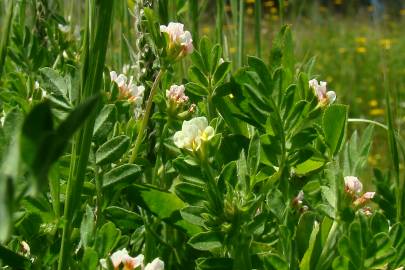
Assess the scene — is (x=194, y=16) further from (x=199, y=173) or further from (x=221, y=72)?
(x=199, y=173)

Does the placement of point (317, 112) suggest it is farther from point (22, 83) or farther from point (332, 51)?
point (332, 51)

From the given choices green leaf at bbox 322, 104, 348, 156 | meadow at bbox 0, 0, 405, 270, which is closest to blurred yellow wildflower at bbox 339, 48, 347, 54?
meadow at bbox 0, 0, 405, 270

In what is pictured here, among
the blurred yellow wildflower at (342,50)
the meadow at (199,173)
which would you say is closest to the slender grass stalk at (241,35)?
the meadow at (199,173)

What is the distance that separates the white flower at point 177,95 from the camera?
72 centimetres

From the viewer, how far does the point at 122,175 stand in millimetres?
608

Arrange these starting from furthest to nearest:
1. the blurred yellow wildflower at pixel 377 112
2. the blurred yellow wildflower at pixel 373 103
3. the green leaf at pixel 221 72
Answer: the blurred yellow wildflower at pixel 373 103 < the blurred yellow wildflower at pixel 377 112 < the green leaf at pixel 221 72

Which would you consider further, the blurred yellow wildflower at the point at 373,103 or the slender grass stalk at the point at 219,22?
the blurred yellow wildflower at the point at 373,103

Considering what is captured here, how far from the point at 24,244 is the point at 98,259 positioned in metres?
0.09

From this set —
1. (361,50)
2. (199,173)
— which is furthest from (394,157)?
(361,50)

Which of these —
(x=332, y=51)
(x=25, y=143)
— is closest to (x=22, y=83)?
(x=25, y=143)

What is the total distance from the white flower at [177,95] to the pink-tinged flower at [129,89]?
0.05 m

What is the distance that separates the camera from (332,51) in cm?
577

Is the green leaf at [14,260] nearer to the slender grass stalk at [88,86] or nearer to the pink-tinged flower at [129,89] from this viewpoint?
the slender grass stalk at [88,86]

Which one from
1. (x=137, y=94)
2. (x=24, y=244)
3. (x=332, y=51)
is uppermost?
(x=137, y=94)
